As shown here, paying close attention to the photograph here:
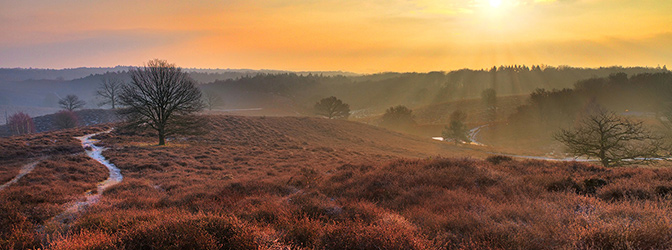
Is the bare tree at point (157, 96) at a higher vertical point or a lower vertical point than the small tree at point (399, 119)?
higher

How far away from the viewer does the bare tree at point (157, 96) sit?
97.4 feet

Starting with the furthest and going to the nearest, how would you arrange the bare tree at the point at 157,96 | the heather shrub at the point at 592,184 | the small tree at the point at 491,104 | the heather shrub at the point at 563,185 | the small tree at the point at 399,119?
the small tree at the point at 399,119, the small tree at the point at 491,104, the bare tree at the point at 157,96, the heather shrub at the point at 563,185, the heather shrub at the point at 592,184

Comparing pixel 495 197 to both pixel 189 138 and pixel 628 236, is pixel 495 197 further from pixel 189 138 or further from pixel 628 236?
pixel 189 138

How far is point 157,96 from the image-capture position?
30.4 meters

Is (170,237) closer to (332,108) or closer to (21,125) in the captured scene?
(332,108)

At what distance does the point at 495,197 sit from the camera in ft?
26.5

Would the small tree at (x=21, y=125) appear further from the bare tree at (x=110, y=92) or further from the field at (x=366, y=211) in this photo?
the field at (x=366, y=211)

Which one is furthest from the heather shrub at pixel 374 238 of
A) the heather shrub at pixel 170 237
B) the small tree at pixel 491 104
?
the small tree at pixel 491 104

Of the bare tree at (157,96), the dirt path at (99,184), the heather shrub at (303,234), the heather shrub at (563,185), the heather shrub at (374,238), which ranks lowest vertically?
the dirt path at (99,184)

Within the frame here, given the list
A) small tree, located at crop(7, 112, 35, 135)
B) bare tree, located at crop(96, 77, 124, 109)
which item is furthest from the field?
small tree, located at crop(7, 112, 35, 135)

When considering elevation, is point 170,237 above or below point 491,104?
above

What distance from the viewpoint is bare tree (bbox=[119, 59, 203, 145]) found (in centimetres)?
2969

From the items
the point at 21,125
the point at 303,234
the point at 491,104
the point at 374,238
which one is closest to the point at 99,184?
the point at 303,234

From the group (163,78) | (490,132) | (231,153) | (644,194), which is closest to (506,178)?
(644,194)
